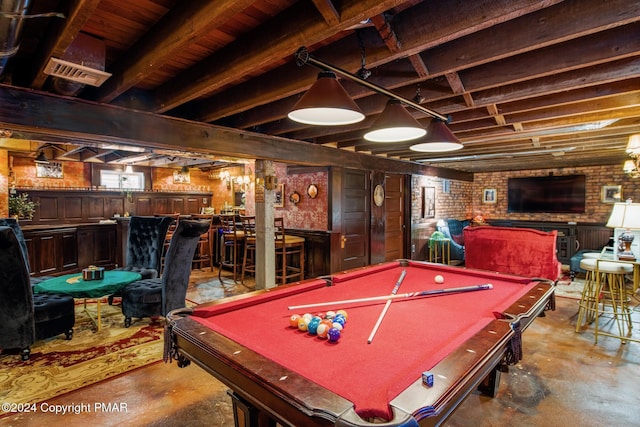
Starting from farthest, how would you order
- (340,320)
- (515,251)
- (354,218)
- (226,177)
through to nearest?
(226,177)
(354,218)
(515,251)
(340,320)

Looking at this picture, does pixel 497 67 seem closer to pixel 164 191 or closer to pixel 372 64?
pixel 372 64

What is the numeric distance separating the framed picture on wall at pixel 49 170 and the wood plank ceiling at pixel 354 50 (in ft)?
23.3

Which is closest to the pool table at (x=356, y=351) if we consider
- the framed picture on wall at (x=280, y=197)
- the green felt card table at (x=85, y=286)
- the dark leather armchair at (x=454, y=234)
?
the green felt card table at (x=85, y=286)

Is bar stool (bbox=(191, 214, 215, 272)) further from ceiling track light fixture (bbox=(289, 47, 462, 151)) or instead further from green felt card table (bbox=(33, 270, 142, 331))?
ceiling track light fixture (bbox=(289, 47, 462, 151))

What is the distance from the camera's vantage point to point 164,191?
1027cm

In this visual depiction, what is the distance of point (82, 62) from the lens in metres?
2.26

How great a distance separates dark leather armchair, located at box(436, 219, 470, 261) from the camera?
757 centimetres

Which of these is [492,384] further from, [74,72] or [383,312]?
[74,72]

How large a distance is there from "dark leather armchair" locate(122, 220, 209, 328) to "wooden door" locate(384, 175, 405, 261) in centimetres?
421

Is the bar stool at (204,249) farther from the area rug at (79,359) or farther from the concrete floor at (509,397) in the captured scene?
the concrete floor at (509,397)

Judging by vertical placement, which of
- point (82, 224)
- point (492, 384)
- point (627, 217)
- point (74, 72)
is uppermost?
point (74, 72)

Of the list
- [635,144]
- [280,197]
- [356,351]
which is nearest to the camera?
[356,351]

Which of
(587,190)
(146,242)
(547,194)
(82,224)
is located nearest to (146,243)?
(146,242)

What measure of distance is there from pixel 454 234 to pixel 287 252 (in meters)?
4.72
